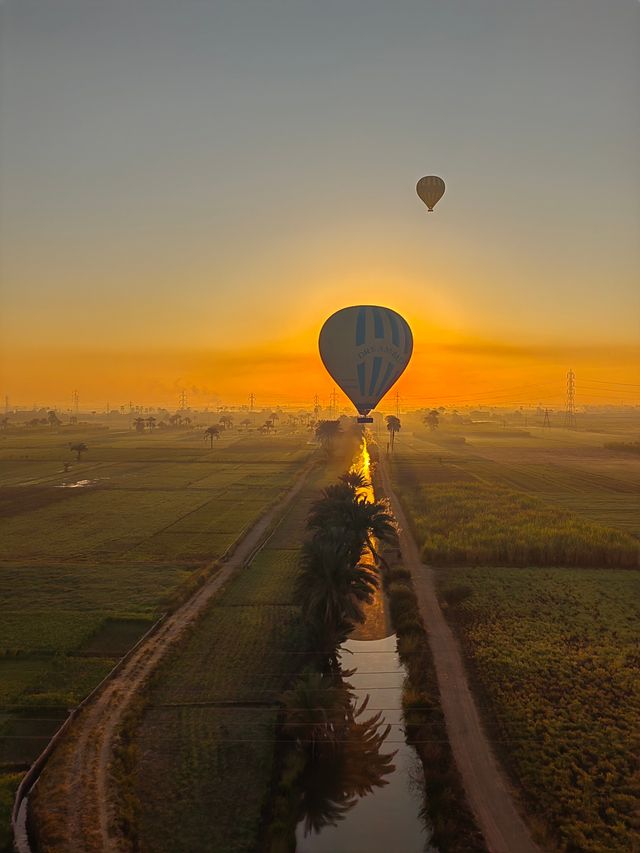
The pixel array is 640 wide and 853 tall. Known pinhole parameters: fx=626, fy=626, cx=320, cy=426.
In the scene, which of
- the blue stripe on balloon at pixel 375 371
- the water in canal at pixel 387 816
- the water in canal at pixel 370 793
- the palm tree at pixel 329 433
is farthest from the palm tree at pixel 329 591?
the palm tree at pixel 329 433

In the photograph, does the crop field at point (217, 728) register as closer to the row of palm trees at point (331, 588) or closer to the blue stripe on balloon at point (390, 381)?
the row of palm trees at point (331, 588)

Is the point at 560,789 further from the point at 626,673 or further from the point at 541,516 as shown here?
the point at 541,516

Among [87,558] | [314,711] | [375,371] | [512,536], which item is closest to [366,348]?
[375,371]

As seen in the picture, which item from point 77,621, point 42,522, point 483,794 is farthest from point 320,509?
point 42,522

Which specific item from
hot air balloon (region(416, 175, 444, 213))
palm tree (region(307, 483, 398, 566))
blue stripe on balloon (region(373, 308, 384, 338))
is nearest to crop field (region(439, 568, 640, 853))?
palm tree (region(307, 483, 398, 566))

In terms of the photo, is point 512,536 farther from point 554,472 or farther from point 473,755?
point 554,472

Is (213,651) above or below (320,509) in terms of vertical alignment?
below

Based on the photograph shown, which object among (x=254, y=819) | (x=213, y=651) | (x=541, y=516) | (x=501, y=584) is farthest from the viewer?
(x=541, y=516)
